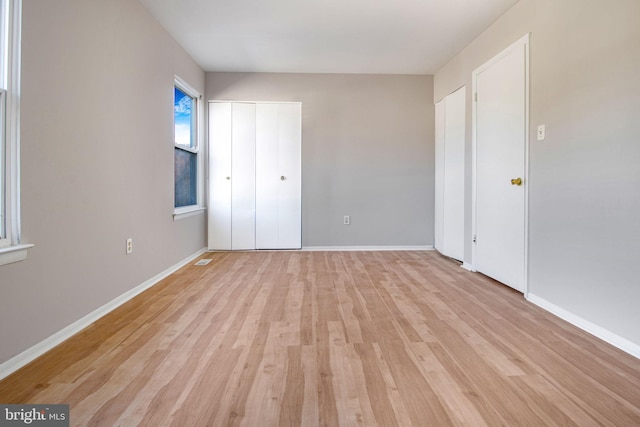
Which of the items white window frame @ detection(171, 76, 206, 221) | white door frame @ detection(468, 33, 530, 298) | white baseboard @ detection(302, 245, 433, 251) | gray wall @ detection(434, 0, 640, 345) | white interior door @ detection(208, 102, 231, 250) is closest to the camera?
gray wall @ detection(434, 0, 640, 345)

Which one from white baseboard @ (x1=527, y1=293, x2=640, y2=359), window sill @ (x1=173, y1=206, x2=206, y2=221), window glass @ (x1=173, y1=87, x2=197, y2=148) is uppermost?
window glass @ (x1=173, y1=87, x2=197, y2=148)

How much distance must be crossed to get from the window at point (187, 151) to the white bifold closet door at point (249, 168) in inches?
7.7

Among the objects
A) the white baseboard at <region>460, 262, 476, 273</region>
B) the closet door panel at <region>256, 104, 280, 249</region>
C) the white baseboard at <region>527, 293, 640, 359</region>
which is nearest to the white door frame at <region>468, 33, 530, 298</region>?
the white baseboard at <region>460, 262, 476, 273</region>

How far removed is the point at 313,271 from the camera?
3.48 m

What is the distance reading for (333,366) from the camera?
63.0 inches

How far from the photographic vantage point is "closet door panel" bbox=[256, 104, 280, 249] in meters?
4.48

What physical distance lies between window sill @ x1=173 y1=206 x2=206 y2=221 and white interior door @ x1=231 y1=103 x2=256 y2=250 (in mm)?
437

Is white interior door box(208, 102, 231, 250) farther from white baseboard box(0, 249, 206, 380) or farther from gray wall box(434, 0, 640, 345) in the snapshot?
gray wall box(434, 0, 640, 345)

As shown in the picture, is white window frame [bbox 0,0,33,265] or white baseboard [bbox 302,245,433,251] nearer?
white window frame [bbox 0,0,33,265]

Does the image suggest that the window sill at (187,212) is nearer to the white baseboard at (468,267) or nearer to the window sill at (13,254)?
the window sill at (13,254)

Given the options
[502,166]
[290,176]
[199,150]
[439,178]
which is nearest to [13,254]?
[199,150]

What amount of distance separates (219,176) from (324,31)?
7.39ft

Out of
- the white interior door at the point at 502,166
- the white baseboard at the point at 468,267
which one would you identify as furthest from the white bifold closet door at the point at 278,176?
the white interior door at the point at 502,166

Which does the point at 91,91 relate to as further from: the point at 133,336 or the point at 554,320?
the point at 554,320
